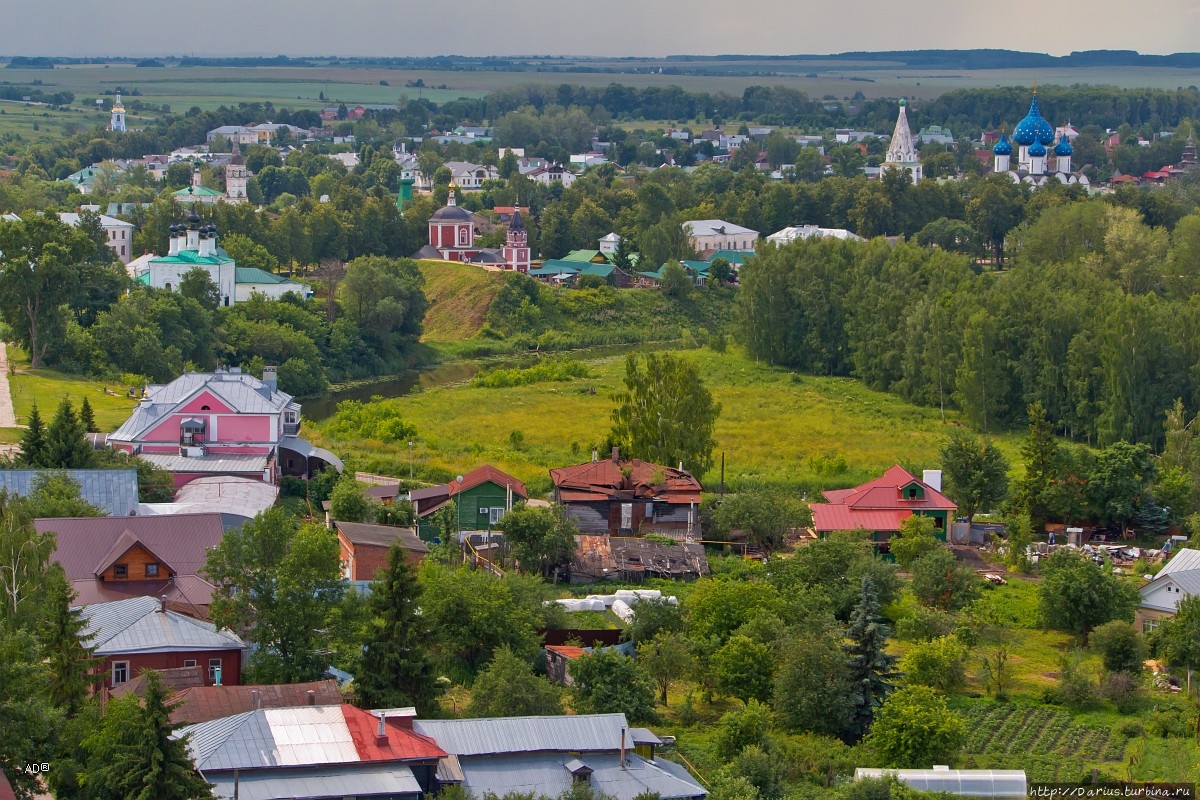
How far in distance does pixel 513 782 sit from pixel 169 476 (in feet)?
49.7

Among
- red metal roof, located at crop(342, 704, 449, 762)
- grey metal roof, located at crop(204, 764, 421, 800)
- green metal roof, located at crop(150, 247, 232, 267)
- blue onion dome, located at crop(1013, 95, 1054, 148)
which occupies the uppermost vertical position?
blue onion dome, located at crop(1013, 95, 1054, 148)

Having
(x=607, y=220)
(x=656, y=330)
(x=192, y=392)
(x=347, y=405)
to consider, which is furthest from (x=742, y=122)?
(x=192, y=392)

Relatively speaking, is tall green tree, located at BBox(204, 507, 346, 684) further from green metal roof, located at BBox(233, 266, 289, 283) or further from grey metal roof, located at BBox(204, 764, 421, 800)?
green metal roof, located at BBox(233, 266, 289, 283)

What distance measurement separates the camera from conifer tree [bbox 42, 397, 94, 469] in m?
31.1

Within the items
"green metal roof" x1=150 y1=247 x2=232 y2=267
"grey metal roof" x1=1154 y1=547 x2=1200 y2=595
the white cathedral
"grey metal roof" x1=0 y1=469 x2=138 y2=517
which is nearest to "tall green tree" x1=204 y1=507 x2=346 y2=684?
"grey metal roof" x1=0 y1=469 x2=138 y2=517

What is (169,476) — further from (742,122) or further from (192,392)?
(742,122)

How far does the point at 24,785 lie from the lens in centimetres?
1756

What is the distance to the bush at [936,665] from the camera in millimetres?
24031

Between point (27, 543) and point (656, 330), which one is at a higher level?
point (27, 543)

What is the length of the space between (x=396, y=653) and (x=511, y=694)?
144cm

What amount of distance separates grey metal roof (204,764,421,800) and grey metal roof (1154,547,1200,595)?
1328 centimetres

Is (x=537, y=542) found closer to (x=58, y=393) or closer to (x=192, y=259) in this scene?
(x=58, y=393)

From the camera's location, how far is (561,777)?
19359 mm

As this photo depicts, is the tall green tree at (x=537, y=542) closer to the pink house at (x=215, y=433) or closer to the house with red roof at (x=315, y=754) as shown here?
the pink house at (x=215, y=433)
